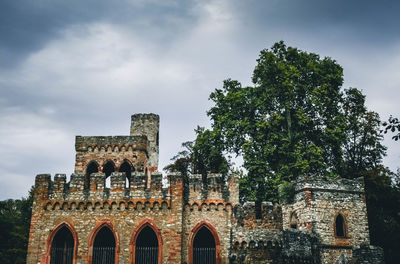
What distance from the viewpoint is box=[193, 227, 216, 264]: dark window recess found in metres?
18.5

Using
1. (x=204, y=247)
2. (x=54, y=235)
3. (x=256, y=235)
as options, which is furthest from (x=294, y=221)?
(x=54, y=235)

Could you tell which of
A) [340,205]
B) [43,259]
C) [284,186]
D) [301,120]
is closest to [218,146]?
[301,120]

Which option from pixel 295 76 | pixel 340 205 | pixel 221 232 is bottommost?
pixel 221 232

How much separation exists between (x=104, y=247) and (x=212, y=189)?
548 centimetres

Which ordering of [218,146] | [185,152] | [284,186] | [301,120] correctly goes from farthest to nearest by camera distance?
[185,152]
[218,146]
[301,120]
[284,186]

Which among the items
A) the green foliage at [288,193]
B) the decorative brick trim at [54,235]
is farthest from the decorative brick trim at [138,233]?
the green foliage at [288,193]

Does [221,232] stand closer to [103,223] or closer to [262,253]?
[262,253]

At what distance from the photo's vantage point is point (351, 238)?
1895cm

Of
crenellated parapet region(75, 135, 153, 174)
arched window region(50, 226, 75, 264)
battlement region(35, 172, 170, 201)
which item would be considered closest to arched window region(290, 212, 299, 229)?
battlement region(35, 172, 170, 201)

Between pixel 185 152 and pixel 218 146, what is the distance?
6163 millimetres

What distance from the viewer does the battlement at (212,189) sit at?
1911 cm

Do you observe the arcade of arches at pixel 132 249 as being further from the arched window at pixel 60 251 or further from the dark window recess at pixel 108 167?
the dark window recess at pixel 108 167

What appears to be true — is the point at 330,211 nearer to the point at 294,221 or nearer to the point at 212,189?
the point at 294,221

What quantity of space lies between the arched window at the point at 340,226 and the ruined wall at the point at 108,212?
7102 millimetres
